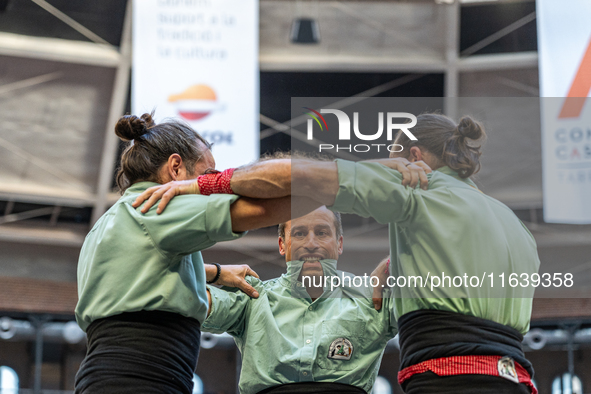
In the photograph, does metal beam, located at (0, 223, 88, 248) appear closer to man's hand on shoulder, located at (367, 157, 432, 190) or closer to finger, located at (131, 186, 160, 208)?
finger, located at (131, 186, 160, 208)

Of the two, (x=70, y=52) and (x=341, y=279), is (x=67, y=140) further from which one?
(x=341, y=279)

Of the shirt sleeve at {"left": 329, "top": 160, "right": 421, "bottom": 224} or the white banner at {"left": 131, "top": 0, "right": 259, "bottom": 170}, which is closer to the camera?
the shirt sleeve at {"left": 329, "top": 160, "right": 421, "bottom": 224}

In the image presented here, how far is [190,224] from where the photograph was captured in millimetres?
1910

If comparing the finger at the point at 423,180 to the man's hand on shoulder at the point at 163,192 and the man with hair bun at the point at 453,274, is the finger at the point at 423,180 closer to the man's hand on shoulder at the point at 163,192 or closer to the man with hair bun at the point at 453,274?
the man with hair bun at the point at 453,274

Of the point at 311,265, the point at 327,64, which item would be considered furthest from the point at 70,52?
the point at 311,265

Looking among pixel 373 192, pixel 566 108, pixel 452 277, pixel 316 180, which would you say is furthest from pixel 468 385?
pixel 566 108

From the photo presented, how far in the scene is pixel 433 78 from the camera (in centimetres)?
916

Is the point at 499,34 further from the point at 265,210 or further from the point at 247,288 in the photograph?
the point at 265,210

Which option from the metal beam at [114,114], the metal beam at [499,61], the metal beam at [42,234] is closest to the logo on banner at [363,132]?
the metal beam at [114,114]

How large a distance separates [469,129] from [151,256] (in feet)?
3.60

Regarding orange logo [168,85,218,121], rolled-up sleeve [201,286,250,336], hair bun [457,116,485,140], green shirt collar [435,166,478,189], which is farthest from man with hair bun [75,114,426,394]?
orange logo [168,85,218,121]

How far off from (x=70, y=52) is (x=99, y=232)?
7.63 metres

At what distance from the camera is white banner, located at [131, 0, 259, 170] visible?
721cm

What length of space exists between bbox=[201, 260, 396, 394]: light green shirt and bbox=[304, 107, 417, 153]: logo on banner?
1.91 ft
